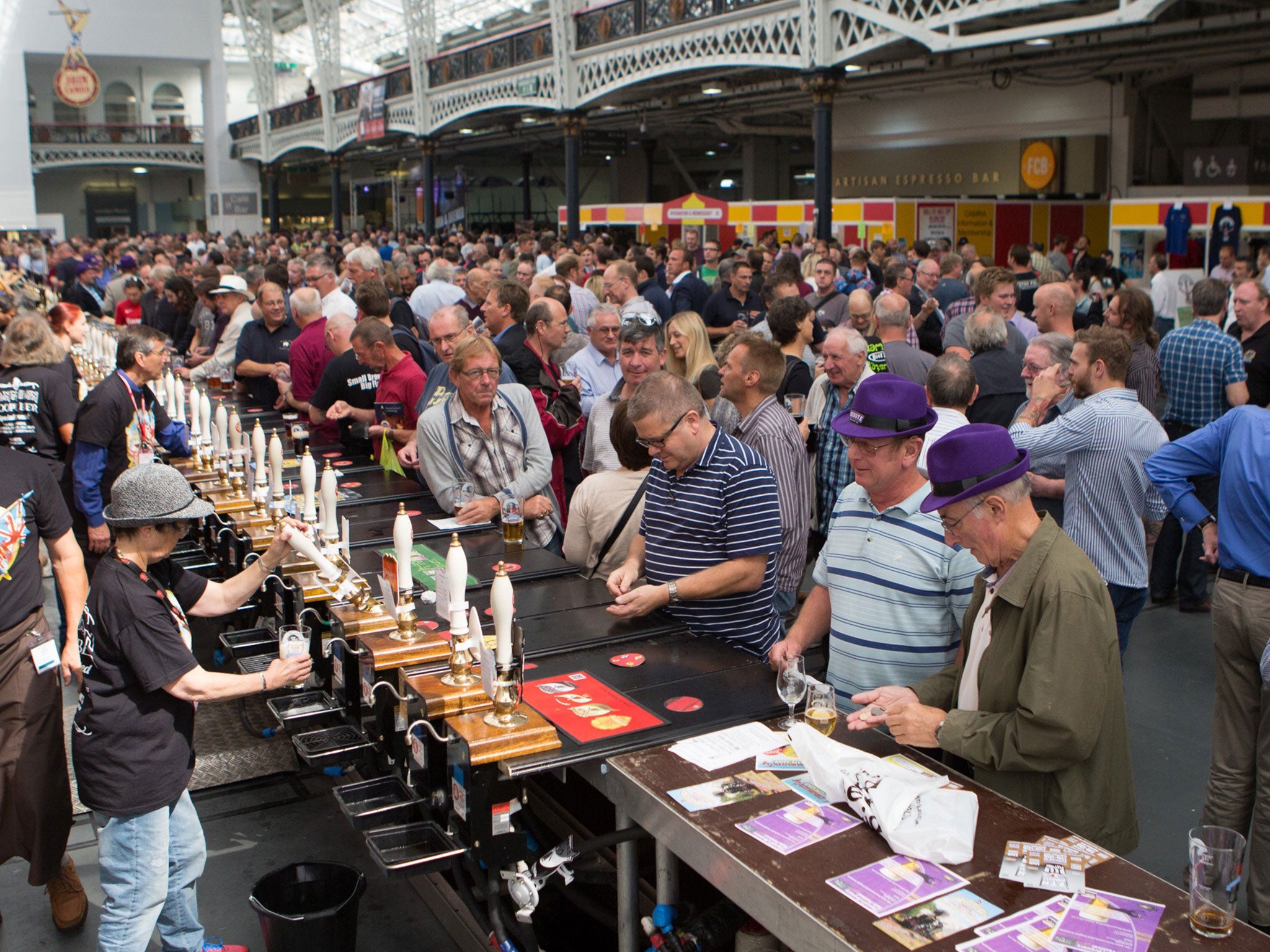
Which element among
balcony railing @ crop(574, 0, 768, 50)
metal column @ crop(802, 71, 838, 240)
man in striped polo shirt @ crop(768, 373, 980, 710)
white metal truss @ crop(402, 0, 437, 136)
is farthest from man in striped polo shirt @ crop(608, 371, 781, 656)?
white metal truss @ crop(402, 0, 437, 136)

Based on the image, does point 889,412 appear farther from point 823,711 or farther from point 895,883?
point 895,883

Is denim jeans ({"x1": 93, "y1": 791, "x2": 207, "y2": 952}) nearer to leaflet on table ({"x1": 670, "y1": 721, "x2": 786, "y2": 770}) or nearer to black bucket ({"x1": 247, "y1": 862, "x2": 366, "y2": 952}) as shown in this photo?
black bucket ({"x1": 247, "y1": 862, "x2": 366, "y2": 952})

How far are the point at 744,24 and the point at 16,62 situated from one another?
29712 millimetres

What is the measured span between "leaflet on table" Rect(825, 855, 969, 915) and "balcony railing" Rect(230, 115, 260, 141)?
38.5 metres

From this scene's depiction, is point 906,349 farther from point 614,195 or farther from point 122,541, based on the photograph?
point 614,195

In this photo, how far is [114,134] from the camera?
39.0 m

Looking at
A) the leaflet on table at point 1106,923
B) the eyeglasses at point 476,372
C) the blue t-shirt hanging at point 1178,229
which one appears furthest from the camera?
the blue t-shirt hanging at point 1178,229

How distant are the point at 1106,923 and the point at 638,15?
16223 millimetres

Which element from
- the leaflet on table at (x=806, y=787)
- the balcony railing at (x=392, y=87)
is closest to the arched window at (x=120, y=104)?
the balcony railing at (x=392, y=87)

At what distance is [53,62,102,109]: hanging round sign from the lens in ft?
112

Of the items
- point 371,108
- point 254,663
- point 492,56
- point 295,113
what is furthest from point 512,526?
point 295,113

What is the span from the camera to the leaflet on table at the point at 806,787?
2.33 meters

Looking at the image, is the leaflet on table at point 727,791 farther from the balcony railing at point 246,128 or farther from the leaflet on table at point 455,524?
the balcony railing at point 246,128

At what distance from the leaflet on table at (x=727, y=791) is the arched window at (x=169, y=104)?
45525 millimetres
